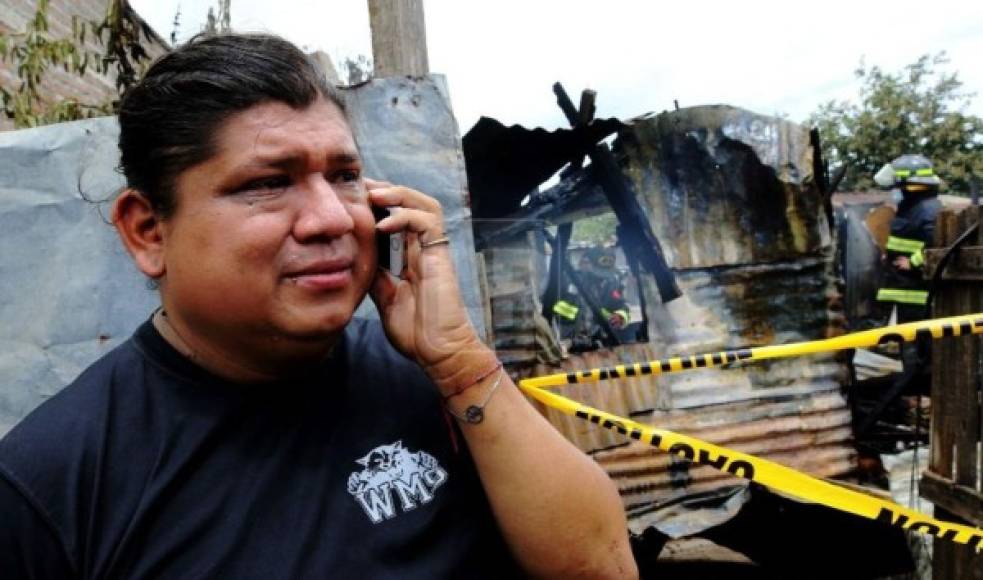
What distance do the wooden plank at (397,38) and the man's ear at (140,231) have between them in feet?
7.04

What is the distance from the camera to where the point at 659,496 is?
15.0 feet

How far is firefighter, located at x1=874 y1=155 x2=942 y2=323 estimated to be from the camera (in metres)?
6.53

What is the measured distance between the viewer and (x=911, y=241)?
261 inches

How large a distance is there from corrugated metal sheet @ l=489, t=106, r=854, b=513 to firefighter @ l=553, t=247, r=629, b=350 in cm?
334

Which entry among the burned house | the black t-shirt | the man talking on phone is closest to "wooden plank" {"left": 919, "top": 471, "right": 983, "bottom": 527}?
the burned house

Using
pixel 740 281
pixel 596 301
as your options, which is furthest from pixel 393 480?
pixel 596 301

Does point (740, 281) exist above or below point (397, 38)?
below

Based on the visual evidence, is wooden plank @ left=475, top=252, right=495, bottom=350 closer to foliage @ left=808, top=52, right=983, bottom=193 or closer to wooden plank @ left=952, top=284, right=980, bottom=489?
wooden plank @ left=952, top=284, right=980, bottom=489

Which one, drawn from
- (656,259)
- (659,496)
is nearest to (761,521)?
(659,496)

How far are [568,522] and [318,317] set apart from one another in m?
0.57

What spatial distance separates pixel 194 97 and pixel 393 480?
739 millimetres

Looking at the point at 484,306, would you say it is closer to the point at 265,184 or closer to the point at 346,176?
the point at 346,176

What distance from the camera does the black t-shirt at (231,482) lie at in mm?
1004

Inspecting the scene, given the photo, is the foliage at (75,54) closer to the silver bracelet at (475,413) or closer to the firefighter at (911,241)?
the silver bracelet at (475,413)
